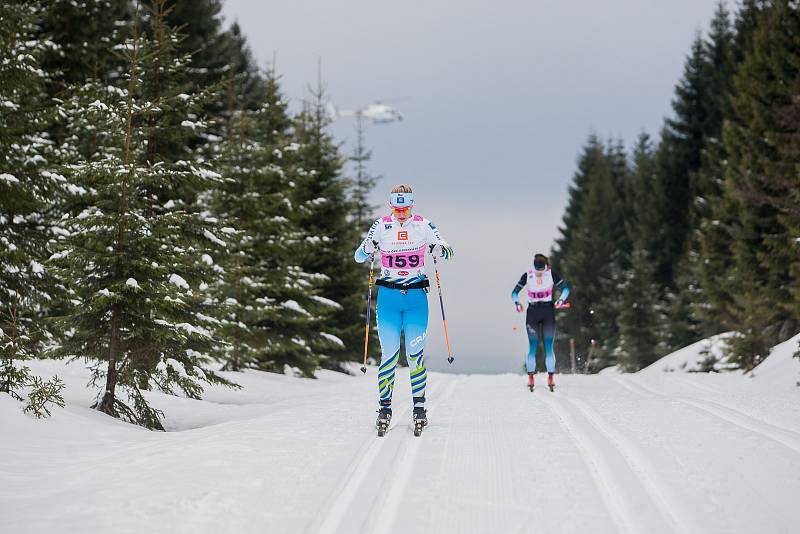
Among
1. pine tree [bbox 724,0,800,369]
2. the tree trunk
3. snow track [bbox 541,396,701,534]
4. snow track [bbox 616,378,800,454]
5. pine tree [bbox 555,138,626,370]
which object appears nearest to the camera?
snow track [bbox 541,396,701,534]

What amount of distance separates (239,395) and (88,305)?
5.61 m

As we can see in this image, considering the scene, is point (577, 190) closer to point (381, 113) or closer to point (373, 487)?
point (373, 487)

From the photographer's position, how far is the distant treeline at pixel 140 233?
969 cm

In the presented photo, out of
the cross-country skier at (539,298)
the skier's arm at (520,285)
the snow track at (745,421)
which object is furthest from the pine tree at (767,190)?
the snow track at (745,421)

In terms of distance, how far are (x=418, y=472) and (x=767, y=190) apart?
22708 millimetres

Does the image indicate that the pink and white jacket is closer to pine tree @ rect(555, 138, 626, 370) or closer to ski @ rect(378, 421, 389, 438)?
ski @ rect(378, 421, 389, 438)

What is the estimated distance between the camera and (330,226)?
22.6 metres

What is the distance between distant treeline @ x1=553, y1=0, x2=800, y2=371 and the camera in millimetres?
21500

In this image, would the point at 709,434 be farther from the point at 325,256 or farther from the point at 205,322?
the point at 325,256

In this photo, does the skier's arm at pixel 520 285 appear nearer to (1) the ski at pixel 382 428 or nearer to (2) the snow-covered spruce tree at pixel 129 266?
(2) the snow-covered spruce tree at pixel 129 266

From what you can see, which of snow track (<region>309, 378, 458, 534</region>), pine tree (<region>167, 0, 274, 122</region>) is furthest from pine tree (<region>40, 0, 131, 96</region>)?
snow track (<region>309, 378, 458, 534</region>)

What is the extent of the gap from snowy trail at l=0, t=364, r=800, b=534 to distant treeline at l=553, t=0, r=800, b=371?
11.1 metres

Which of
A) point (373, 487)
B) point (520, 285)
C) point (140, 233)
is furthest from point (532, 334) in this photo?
point (373, 487)

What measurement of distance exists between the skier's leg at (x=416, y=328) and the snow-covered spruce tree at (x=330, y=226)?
13907 millimetres
